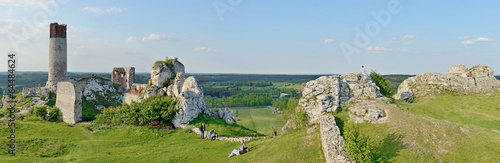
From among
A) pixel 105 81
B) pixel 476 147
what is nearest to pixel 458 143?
pixel 476 147

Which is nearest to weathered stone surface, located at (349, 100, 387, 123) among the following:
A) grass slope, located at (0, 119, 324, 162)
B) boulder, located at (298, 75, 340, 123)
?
boulder, located at (298, 75, 340, 123)

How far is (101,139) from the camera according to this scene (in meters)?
21.2

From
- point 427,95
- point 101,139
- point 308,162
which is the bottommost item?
point 101,139

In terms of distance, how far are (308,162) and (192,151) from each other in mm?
7764

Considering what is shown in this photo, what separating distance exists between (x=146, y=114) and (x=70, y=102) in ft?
37.7

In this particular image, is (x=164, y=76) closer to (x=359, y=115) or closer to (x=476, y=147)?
(x=359, y=115)

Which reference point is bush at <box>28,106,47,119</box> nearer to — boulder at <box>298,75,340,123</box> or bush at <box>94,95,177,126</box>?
bush at <box>94,95,177,126</box>

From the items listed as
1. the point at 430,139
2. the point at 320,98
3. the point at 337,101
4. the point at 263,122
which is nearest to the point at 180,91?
the point at 320,98

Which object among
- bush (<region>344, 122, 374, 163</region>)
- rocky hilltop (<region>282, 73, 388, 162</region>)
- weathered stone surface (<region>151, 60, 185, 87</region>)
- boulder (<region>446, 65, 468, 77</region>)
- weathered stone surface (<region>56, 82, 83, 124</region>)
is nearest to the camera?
bush (<region>344, 122, 374, 163</region>)

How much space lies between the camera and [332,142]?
13.1m

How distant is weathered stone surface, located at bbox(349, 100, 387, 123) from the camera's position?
51.0ft

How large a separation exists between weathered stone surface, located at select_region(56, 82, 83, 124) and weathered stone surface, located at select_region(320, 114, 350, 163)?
89.0ft

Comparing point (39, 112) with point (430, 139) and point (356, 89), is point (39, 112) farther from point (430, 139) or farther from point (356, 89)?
point (430, 139)

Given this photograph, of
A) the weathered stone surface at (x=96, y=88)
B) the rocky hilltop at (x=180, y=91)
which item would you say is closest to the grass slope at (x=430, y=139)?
the rocky hilltop at (x=180, y=91)
